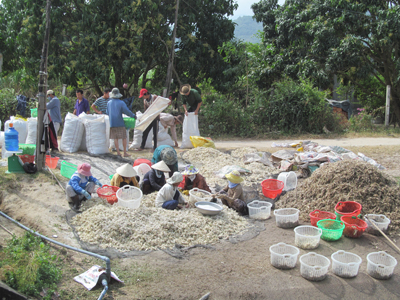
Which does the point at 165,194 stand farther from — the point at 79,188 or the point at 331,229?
the point at 331,229

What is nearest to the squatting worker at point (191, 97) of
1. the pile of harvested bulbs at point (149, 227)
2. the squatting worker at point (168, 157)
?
the squatting worker at point (168, 157)

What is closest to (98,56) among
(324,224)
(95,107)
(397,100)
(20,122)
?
(95,107)

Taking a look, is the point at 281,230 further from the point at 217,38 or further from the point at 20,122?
the point at 217,38

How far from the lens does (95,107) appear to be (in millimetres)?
8266

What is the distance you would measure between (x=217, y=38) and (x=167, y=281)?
998 cm

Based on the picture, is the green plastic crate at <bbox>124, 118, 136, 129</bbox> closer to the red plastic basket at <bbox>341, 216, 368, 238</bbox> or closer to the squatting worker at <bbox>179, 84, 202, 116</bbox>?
the squatting worker at <bbox>179, 84, 202, 116</bbox>

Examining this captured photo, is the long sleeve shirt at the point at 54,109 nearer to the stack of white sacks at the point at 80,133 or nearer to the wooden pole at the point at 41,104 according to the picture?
the stack of white sacks at the point at 80,133

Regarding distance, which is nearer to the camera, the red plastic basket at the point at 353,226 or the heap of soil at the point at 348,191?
the red plastic basket at the point at 353,226

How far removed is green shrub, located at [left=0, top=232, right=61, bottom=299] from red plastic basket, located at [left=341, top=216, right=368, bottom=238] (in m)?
3.20

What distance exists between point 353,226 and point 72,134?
581 cm

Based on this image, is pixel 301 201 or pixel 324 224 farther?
pixel 301 201

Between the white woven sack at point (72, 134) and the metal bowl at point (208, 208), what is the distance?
409cm

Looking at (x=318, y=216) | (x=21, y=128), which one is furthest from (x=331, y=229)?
(x=21, y=128)

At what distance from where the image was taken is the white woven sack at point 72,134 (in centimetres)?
774
